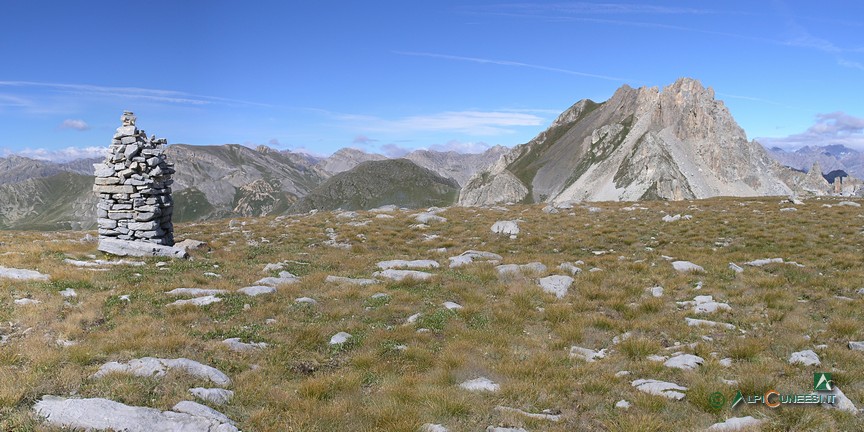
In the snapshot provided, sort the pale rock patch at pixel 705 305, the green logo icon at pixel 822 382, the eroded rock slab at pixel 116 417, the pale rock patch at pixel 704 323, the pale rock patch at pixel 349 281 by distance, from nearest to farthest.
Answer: the eroded rock slab at pixel 116 417, the green logo icon at pixel 822 382, the pale rock patch at pixel 704 323, the pale rock patch at pixel 705 305, the pale rock patch at pixel 349 281

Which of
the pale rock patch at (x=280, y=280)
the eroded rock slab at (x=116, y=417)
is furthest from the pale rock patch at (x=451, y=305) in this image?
the eroded rock slab at (x=116, y=417)

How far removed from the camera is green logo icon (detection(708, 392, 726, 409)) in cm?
721

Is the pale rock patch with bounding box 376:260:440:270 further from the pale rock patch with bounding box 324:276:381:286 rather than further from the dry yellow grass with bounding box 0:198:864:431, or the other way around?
the pale rock patch with bounding box 324:276:381:286

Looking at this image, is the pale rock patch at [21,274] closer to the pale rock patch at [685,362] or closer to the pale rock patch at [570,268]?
the pale rock patch at [570,268]

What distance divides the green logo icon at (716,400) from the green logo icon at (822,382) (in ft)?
6.00

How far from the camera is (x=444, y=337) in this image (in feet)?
36.6

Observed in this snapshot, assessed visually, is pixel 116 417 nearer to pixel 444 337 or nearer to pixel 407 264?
pixel 444 337

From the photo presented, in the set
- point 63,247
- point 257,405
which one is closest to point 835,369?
point 257,405

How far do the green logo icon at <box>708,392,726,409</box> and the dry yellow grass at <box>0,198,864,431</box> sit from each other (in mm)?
103

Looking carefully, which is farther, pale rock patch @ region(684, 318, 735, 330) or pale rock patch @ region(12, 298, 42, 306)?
pale rock patch @ region(12, 298, 42, 306)

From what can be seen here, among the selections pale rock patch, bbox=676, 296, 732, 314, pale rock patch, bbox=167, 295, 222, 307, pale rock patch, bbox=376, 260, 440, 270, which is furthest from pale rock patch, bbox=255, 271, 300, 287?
pale rock patch, bbox=676, 296, 732, 314

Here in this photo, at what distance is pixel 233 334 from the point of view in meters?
10.6

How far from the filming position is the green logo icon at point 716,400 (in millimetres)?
7207

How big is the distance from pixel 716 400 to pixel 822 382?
2137mm
